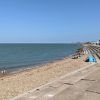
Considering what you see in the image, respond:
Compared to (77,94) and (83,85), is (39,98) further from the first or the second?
(83,85)

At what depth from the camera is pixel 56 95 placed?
11.2m

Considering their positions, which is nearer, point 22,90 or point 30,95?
point 30,95

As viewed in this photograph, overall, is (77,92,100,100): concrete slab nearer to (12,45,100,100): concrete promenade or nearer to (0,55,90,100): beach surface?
(12,45,100,100): concrete promenade

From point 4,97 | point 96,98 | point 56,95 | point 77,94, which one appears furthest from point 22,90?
point 96,98

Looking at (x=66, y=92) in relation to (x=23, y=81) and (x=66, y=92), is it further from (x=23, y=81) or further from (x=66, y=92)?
(x=23, y=81)

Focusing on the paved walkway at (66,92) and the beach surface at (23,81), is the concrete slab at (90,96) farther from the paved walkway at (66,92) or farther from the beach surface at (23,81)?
the beach surface at (23,81)

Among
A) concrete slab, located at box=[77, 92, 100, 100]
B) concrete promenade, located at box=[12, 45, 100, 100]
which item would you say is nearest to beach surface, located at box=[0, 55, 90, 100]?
concrete promenade, located at box=[12, 45, 100, 100]

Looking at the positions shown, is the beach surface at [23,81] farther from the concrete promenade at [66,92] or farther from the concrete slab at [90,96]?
the concrete slab at [90,96]

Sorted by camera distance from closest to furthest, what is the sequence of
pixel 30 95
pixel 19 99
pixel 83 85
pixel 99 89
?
pixel 19 99, pixel 30 95, pixel 99 89, pixel 83 85

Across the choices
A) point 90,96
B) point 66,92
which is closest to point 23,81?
point 66,92

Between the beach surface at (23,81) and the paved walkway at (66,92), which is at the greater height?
the paved walkway at (66,92)

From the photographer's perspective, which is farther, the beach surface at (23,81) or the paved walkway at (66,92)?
the beach surface at (23,81)

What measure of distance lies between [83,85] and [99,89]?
129cm

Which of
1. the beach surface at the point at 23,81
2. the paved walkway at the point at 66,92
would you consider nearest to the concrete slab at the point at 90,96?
the paved walkway at the point at 66,92
